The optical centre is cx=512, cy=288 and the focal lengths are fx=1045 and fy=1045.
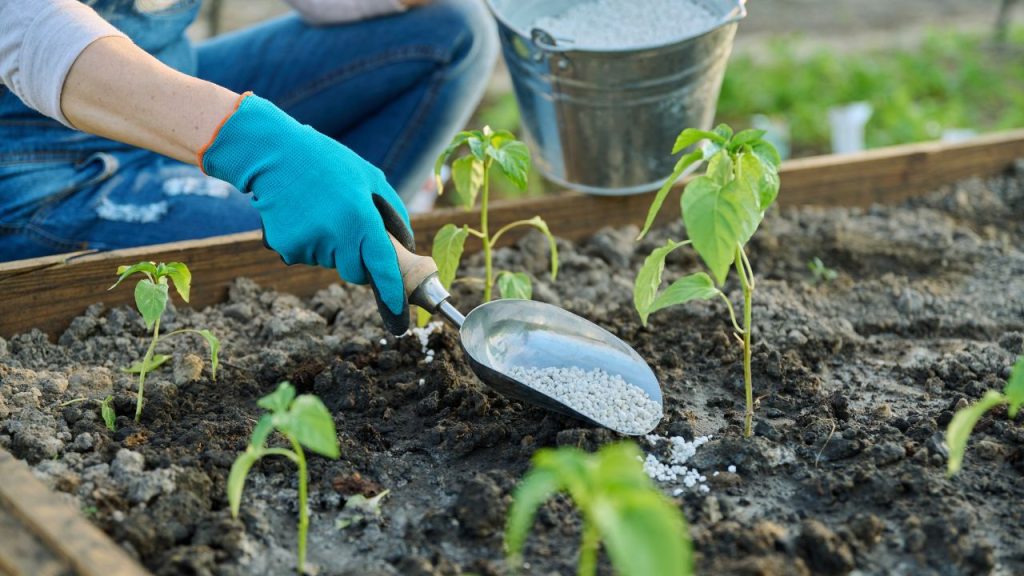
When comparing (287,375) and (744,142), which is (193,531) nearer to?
(287,375)

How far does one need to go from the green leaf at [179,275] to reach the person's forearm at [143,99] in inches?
8.3

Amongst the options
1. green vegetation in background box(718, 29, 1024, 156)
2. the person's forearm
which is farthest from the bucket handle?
green vegetation in background box(718, 29, 1024, 156)

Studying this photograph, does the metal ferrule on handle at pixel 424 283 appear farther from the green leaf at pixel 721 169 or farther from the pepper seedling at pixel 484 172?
the green leaf at pixel 721 169

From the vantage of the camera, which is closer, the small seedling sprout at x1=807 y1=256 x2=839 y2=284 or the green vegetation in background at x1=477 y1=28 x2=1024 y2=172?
the small seedling sprout at x1=807 y1=256 x2=839 y2=284

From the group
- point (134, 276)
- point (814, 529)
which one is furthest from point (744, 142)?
point (134, 276)

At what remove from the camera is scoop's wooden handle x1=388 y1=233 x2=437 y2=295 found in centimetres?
190

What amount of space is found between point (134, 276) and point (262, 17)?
3.26 metres

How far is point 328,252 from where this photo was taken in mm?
1911

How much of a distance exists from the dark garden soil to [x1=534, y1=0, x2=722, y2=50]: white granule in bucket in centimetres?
51

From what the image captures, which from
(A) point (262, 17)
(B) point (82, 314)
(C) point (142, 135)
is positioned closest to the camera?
(C) point (142, 135)

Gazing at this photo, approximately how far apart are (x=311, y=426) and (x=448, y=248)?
0.81 metres

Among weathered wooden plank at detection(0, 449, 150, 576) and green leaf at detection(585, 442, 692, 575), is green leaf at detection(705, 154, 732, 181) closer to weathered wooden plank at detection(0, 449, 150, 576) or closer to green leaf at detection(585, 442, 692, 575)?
green leaf at detection(585, 442, 692, 575)

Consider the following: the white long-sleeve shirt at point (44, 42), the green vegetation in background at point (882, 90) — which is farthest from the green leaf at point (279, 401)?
the green vegetation in background at point (882, 90)

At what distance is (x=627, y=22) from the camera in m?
2.55
